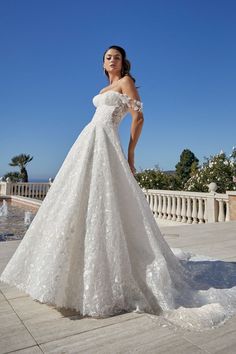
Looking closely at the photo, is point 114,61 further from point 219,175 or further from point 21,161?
point 21,161

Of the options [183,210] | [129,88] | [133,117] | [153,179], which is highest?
[129,88]

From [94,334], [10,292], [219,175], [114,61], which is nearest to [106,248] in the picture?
[94,334]

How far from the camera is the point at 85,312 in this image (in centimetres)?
174

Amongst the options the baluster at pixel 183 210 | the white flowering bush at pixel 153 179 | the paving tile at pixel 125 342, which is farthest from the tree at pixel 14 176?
the paving tile at pixel 125 342

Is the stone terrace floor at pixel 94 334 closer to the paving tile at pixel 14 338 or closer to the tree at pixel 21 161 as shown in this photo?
the paving tile at pixel 14 338

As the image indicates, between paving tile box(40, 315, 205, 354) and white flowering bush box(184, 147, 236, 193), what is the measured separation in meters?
9.68

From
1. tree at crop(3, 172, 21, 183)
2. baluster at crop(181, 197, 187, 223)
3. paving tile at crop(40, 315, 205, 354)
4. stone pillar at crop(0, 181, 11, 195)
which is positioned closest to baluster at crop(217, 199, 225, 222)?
baluster at crop(181, 197, 187, 223)

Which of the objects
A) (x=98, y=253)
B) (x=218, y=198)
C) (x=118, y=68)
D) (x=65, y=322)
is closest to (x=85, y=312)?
(x=65, y=322)

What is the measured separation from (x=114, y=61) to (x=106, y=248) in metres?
1.56

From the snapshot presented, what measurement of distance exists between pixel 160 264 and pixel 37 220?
93 centimetres

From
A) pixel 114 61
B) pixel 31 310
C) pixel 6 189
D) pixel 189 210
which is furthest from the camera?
pixel 6 189

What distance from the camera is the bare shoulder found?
7.62ft

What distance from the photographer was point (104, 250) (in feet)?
6.11

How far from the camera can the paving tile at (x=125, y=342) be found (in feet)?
4.83
